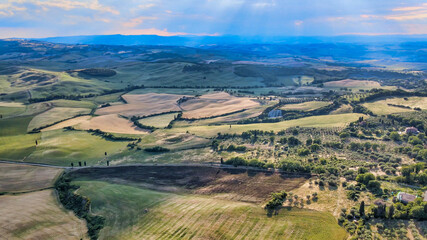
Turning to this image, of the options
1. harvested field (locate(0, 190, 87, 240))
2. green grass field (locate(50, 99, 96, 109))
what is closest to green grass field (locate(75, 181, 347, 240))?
harvested field (locate(0, 190, 87, 240))

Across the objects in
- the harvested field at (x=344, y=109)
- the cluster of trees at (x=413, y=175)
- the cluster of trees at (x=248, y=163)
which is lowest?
the cluster of trees at (x=248, y=163)

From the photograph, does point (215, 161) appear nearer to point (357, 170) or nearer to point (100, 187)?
point (100, 187)

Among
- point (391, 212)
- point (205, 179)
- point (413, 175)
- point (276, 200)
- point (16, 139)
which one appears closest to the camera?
point (391, 212)

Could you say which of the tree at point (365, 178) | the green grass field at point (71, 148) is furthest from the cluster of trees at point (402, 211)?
the green grass field at point (71, 148)

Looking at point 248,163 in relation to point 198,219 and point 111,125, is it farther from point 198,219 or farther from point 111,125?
point 111,125

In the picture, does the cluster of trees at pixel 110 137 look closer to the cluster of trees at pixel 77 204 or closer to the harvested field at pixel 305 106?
the cluster of trees at pixel 77 204

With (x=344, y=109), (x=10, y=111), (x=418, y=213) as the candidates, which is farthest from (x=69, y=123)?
(x=418, y=213)

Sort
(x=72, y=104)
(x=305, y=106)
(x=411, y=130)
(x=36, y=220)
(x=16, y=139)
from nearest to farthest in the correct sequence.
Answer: (x=36, y=220), (x=411, y=130), (x=16, y=139), (x=305, y=106), (x=72, y=104)
